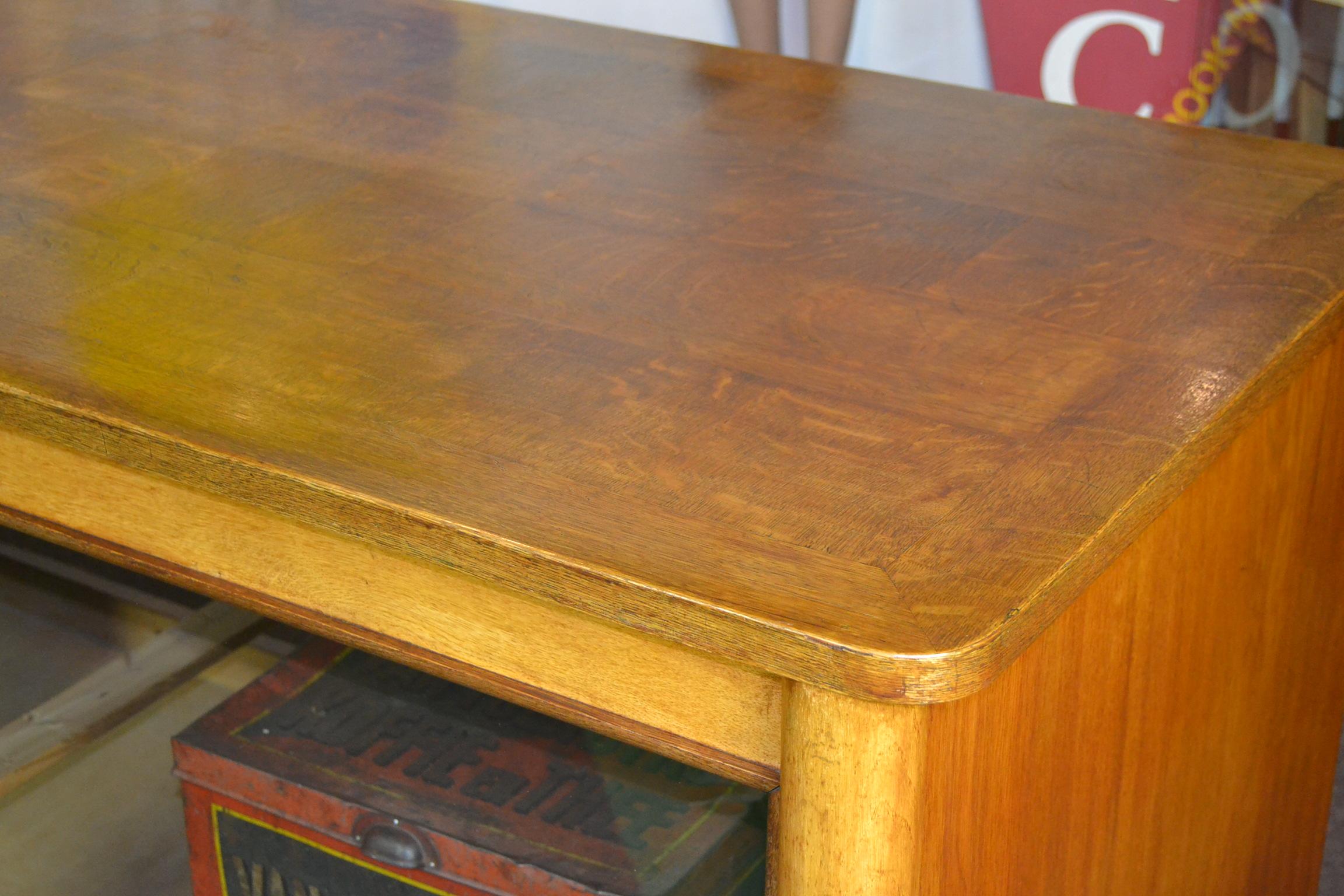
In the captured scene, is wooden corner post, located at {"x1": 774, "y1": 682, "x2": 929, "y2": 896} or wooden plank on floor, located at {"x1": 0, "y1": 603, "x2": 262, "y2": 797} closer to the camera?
wooden corner post, located at {"x1": 774, "y1": 682, "x2": 929, "y2": 896}

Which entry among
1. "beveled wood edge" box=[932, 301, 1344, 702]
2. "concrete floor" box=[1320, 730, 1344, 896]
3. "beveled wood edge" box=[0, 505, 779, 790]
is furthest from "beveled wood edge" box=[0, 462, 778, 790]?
"concrete floor" box=[1320, 730, 1344, 896]

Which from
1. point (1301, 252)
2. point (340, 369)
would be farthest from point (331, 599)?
point (1301, 252)

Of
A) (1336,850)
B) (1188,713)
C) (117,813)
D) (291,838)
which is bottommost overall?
(1336,850)

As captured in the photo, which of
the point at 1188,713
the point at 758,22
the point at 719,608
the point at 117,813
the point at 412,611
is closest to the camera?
the point at 719,608

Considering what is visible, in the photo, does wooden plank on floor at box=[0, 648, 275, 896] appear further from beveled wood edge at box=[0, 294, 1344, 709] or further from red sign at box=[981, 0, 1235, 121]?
red sign at box=[981, 0, 1235, 121]

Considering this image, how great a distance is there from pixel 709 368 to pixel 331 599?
214 millimetres

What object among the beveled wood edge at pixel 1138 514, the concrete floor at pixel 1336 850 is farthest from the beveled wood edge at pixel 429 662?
the concrete floor at pixel 1336 850

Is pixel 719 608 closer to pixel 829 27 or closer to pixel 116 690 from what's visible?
pixel 116 690

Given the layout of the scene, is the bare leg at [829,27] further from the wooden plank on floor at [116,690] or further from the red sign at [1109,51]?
the wooden plank on floor at [116,690]

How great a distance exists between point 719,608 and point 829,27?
157 cm

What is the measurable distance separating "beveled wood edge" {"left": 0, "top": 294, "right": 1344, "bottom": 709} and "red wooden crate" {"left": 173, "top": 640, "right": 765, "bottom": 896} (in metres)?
0.20

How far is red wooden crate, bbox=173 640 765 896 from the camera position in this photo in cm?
89

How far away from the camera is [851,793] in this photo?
622 mm

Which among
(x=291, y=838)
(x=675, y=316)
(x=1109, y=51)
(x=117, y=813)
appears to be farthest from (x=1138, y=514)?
(x=1109, y=51)
